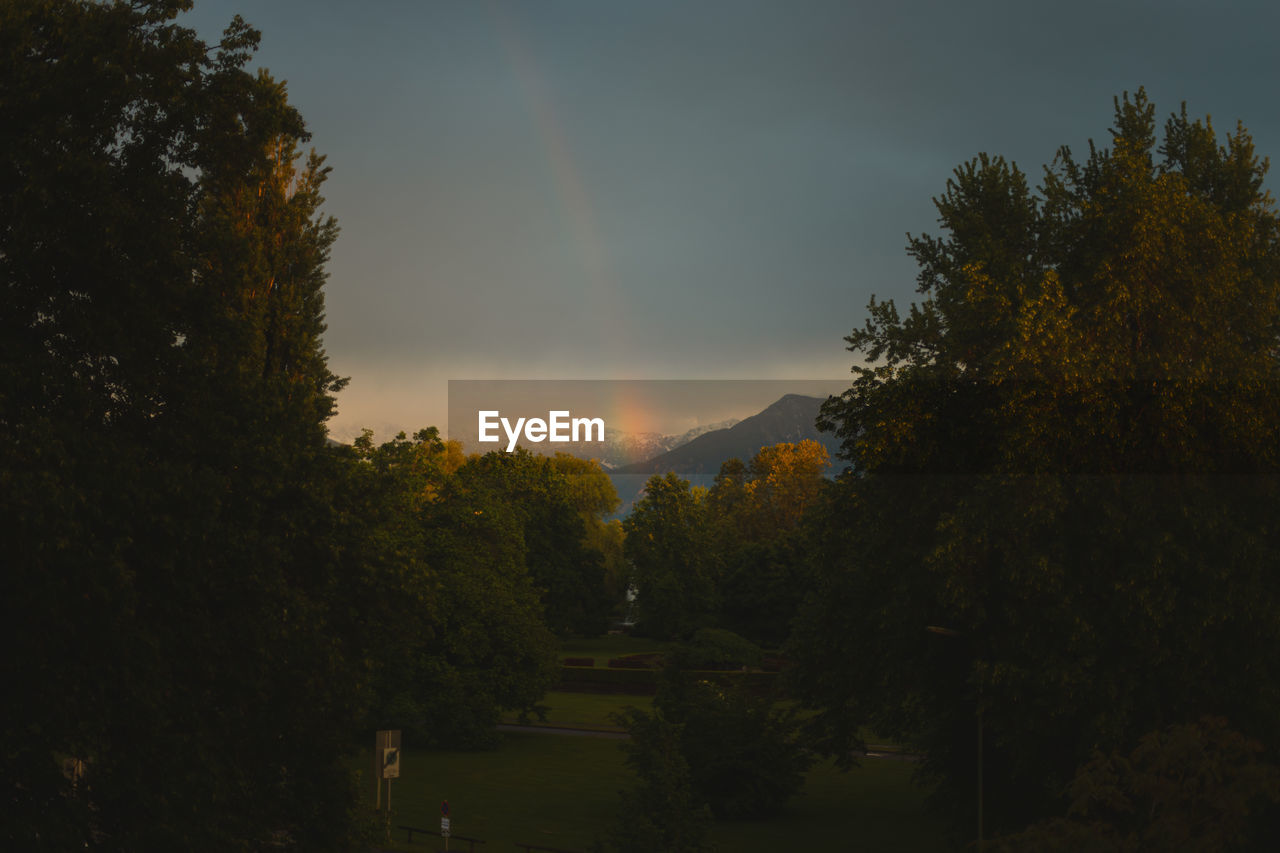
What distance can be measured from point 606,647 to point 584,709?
3744 centimetres

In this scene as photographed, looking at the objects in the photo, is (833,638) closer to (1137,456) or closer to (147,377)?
(1137,456)

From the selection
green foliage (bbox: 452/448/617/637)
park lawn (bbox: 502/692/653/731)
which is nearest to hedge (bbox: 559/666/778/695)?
park lawn (bbox: 502/692/653/731)

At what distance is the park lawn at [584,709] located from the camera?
56.6 metres

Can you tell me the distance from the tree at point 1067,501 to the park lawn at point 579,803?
14.7 feet

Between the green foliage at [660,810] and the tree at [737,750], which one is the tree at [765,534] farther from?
the green foliage at [660,810]

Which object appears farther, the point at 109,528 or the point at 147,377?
the point at 147,377

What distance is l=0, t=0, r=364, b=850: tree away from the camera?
16.2 meters

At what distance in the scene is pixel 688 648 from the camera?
37.0 m

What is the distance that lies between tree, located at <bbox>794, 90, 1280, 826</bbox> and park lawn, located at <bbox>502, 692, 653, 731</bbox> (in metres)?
25.9

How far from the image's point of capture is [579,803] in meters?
38.1

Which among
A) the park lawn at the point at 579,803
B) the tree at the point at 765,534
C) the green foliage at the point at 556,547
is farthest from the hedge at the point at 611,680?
the park lawn at the point at 579,803

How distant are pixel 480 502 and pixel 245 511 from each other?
32442 mm

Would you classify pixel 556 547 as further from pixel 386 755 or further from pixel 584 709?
pixel 386 755

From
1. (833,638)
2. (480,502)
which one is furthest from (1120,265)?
(480,502)
